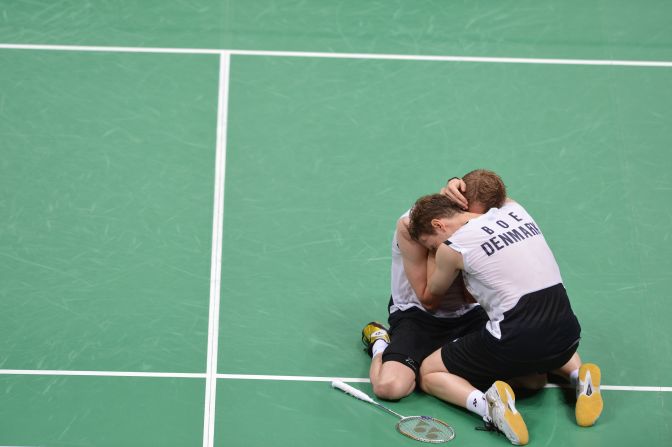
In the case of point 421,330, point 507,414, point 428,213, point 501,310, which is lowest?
point 507,414

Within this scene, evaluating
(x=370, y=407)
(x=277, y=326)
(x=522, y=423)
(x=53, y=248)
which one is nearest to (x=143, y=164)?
(x=53, y=248)

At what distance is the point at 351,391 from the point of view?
22.3 feet

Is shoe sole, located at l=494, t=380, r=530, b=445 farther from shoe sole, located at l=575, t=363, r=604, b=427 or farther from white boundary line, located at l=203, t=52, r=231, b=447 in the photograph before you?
white boundary line, located at l=203, t=52, r=231, b=447

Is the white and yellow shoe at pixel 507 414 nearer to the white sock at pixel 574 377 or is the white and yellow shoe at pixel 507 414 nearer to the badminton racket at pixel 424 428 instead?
the badminton racket at pixel 424 428

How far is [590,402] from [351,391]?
1352 millimetres

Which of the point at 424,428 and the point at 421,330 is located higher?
the point at 421,330

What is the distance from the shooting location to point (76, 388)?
6797 millimetres

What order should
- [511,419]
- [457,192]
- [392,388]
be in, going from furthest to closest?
1. [457,192]
2. [392,388]
3. [511,419]

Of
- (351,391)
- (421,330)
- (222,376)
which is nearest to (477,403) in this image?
(421,330)

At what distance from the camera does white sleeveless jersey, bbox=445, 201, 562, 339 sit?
6.51 metres

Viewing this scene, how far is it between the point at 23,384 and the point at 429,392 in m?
2.34

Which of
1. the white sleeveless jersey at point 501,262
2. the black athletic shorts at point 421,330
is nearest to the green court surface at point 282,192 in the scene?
the black athletic shorts at point 421,330

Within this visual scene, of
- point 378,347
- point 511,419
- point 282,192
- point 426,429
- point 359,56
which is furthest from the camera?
point 359,56

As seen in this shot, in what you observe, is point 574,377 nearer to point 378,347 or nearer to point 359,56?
point 378,347
